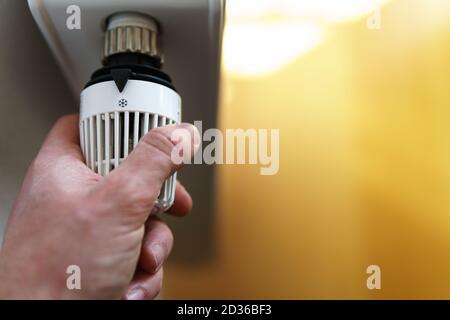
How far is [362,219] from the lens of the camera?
60 centimetres

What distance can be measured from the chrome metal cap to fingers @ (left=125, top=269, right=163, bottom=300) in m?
0.17

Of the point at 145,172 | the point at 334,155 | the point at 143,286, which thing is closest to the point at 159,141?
the point at 145,172

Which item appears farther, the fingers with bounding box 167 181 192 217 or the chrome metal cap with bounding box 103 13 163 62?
the fingers with bounding box 167 181 192 217

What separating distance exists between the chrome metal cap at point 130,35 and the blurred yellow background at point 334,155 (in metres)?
0.29

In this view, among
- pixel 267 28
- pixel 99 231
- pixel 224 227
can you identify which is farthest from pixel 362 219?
pixel 99 231

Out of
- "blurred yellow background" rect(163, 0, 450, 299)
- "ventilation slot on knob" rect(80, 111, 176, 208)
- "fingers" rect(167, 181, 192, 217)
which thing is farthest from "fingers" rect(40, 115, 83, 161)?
Answer: "blurred yellow background" rect(163, 0, 450, 299)

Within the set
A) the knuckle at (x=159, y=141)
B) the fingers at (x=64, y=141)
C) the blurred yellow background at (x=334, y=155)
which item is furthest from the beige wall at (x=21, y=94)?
the blurred yellow background at (x=334, y=155)

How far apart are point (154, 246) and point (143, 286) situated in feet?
0.10

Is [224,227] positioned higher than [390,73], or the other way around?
[390,73]

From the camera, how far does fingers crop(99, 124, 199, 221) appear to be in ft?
0.91

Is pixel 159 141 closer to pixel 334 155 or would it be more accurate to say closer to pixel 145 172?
pixel 145 172

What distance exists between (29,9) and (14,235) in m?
0.17

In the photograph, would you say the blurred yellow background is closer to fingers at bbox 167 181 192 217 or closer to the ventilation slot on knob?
fingers at bbox 167 181 192 217
